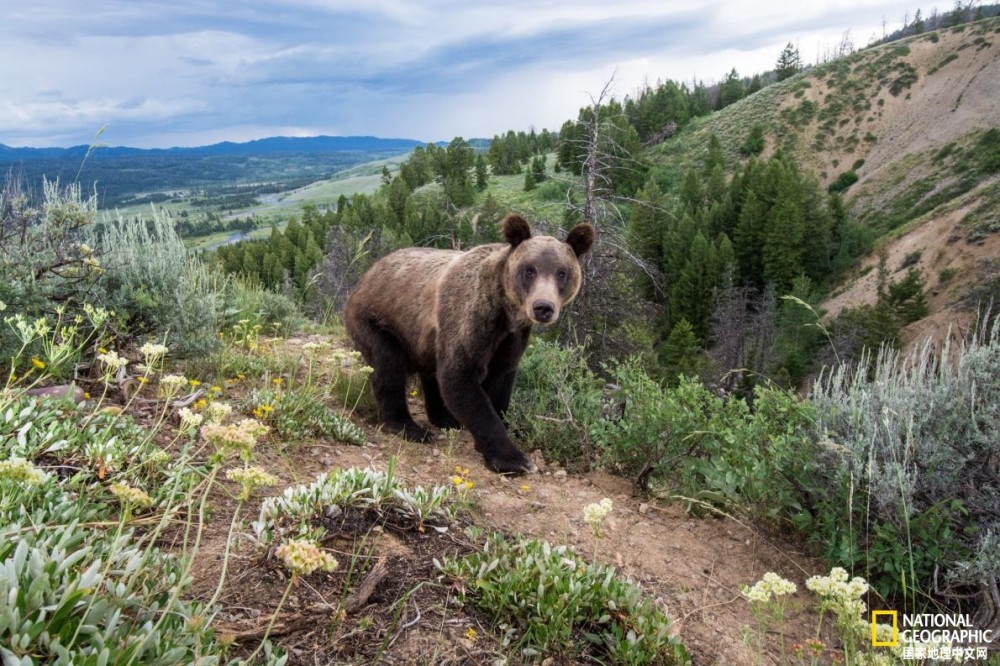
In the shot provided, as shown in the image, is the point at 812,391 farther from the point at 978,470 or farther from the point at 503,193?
the point at 503,193

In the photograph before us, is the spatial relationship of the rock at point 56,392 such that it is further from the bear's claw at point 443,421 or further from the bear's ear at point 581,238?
the bear's ear at point 581,238

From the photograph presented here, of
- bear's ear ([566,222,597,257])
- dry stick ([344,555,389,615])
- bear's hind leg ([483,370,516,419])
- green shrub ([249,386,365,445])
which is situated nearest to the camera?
dry stick ([344,555,389,615])

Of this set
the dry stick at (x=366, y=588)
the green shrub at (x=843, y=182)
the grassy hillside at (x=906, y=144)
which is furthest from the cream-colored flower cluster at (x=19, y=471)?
the green shrub at (x=843, y=182)

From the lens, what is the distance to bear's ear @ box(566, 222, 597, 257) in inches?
188

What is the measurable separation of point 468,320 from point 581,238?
1.15 metres

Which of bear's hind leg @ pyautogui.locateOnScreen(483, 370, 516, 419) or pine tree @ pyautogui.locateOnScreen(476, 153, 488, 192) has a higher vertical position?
pine tree @ pyautogui.locateOnScreen(476, 153, 488, 192)

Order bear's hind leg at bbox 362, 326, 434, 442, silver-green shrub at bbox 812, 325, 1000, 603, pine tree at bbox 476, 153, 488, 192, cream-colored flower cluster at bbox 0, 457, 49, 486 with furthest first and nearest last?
1. pine tree at bbox 476, 153, 488, 192
2. bear's hind leg at bbox 362, 326, 434, 442
3. silver-green shrub at bbox 812, 325, 1000, 603
4. cream-colored flower cluster at bbox 0, 457, 49, 486

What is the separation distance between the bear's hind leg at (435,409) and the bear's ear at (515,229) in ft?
5.69

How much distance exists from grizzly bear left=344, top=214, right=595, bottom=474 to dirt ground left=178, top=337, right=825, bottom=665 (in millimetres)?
558

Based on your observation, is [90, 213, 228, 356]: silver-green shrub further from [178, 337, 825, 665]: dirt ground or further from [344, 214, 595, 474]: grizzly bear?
[178, 337, 825, 665]: dirt ground

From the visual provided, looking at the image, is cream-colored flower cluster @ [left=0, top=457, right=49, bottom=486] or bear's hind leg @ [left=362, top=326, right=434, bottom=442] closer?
cream-colored flower cluster @ [left=0, top=457, right=49, bottom=486]

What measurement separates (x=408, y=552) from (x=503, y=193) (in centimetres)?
7698

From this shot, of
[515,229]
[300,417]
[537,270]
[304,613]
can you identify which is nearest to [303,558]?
[304,613]

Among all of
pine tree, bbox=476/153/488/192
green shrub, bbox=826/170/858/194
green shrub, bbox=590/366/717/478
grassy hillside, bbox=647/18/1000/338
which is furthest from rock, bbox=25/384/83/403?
pine tree, bbox=476/153/488/192
